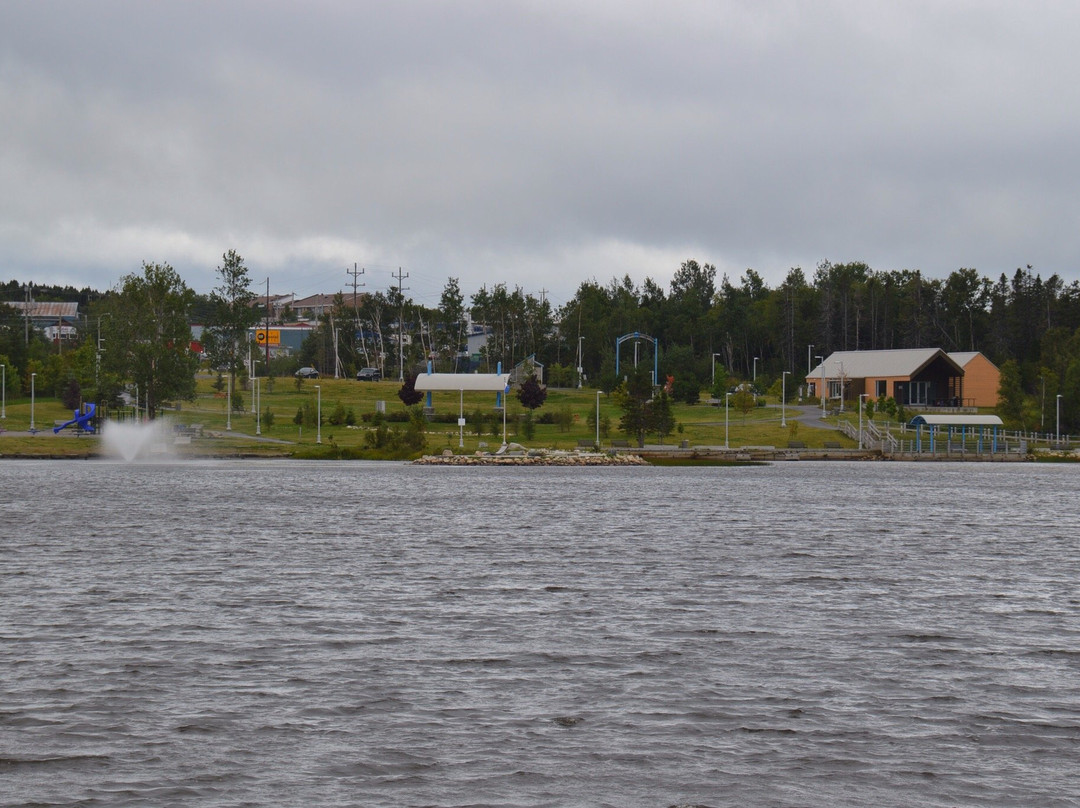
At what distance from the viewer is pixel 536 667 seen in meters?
20.2

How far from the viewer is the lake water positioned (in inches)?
550

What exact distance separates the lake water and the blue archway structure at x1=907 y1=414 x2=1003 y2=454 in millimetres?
71615

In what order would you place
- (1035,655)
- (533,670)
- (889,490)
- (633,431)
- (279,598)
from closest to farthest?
(533,670), (1035,655), (279,598), (889,490), (633,431)

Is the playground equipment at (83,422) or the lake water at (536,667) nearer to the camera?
the lake water at (536,667)

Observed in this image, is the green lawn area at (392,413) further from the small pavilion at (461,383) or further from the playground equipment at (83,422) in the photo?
the playground equipment at (83,422)

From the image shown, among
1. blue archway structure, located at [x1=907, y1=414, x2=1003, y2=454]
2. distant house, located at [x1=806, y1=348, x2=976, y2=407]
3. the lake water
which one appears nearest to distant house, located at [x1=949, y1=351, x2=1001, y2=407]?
distant house, located at [x1=806, y1=348, x2=976, y2=407]

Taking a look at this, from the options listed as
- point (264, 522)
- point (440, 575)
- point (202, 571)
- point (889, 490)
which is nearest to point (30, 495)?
point (264, 522)

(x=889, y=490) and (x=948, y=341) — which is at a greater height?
(x=948, y=341)

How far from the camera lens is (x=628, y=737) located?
15758mm

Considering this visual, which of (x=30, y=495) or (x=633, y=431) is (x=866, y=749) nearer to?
(x=30, y=495)

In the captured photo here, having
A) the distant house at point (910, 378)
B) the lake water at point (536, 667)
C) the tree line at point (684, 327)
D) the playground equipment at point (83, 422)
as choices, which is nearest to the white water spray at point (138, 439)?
the playground equipment at point (83, 422)

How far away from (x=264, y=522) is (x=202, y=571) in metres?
17.5

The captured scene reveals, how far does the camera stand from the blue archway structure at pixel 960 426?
11644 centimetres

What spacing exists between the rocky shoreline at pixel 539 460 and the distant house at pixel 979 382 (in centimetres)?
5615
